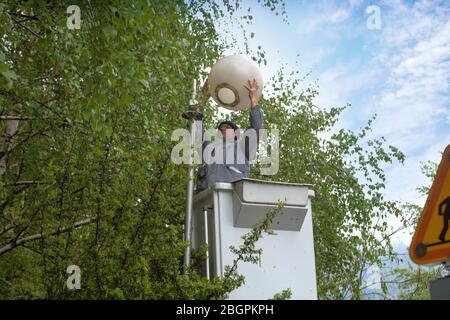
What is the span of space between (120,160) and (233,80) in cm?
160

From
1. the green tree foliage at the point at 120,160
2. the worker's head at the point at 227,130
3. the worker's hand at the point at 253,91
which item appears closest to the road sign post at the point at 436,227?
the green tree foliage at the point at 120,160

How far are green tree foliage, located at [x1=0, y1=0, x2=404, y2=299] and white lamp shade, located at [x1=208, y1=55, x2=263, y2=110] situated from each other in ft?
2.58

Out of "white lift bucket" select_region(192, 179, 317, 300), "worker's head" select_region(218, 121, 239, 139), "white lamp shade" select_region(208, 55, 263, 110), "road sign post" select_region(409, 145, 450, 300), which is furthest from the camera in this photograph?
"worker's head" select_region(218, 121, 239, 139)

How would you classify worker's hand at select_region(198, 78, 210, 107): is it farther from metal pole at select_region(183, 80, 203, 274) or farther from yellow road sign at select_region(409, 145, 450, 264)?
yellow road sign at select_region(409, 145, 450, 264)

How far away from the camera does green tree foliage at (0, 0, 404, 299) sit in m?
5.50

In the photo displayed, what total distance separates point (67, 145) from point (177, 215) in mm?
1778

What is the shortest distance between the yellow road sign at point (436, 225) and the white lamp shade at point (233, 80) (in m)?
3.81

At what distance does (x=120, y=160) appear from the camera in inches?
266

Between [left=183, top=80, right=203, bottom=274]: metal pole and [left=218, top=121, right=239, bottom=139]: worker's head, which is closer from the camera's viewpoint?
[left=183, top=80, right=203, bottom=274]: metal pole

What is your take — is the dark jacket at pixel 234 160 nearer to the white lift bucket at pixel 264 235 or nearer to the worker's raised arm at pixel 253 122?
the worker's raised arm at pixel 253 122

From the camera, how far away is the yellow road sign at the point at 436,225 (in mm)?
2527

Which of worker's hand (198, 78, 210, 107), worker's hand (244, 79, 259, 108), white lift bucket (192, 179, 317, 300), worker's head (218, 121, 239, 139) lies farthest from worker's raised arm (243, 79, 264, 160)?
white lift bucket (192, 179, 317, 300)
